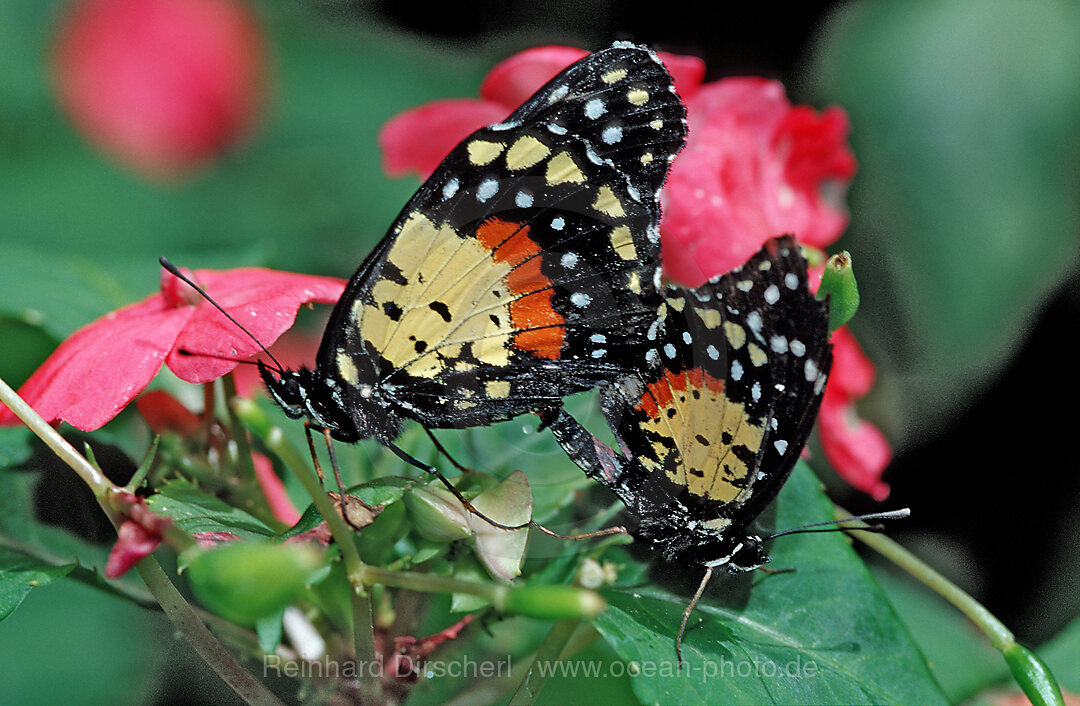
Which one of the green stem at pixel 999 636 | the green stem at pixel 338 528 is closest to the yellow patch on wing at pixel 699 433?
the green stem at pixel 999 636

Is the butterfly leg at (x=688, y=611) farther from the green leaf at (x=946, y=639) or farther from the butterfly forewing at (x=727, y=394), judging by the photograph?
the green leaf at (x=946, y=639)

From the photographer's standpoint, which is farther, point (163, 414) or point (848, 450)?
point (848, 450)

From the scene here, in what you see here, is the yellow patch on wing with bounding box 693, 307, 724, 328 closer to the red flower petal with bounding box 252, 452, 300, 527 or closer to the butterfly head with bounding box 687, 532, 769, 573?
the butterfly head with bounding box 687, 532, 769, 573

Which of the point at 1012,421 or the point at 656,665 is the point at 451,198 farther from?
the point at 1012,421

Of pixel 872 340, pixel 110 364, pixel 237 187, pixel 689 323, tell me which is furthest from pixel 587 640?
pixel 237 187

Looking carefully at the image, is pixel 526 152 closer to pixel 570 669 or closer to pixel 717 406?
pixel 717 406

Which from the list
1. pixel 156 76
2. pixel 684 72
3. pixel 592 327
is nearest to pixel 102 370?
pixel 592 327
